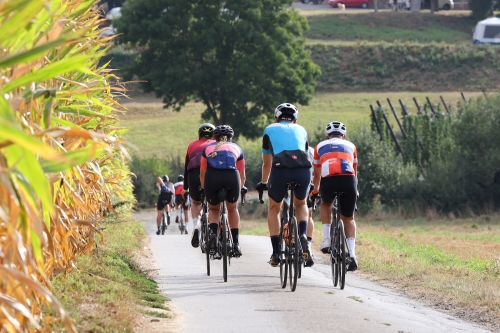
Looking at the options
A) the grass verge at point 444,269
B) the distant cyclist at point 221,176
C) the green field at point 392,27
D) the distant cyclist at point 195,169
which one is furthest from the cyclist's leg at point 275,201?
the green field at point 392,27

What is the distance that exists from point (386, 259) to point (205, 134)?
155 inches

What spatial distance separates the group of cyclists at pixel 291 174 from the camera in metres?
11.7

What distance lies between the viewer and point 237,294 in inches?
444

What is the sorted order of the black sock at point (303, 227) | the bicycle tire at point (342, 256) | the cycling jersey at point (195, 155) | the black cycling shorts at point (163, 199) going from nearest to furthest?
the black sock at point (303, 227)
the bicycle tire at point (342, 256)
the cycling jersey at point (195, 155)
the black cycling shorts at point (163, 199)

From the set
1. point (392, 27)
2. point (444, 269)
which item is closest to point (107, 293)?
point (444, 269)

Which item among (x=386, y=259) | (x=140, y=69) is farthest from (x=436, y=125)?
(x=386, y=259)

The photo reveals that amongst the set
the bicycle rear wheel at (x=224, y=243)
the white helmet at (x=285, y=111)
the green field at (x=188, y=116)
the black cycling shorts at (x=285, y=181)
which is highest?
the white helmet at (x=285, y=111)

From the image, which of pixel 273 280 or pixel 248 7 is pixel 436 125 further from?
pixel 273 280

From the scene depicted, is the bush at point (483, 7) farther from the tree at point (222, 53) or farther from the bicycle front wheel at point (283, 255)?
the bicycle front wheel at point (283, 255)

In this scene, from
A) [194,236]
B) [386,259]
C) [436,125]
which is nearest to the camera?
[194,236]

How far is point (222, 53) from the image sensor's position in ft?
180

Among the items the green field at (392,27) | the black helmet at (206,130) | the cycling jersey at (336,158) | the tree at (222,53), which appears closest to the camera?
the cycling jersey at (336,158)

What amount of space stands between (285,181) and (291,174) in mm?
111

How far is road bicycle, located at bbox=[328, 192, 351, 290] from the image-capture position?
1198 centimetres
